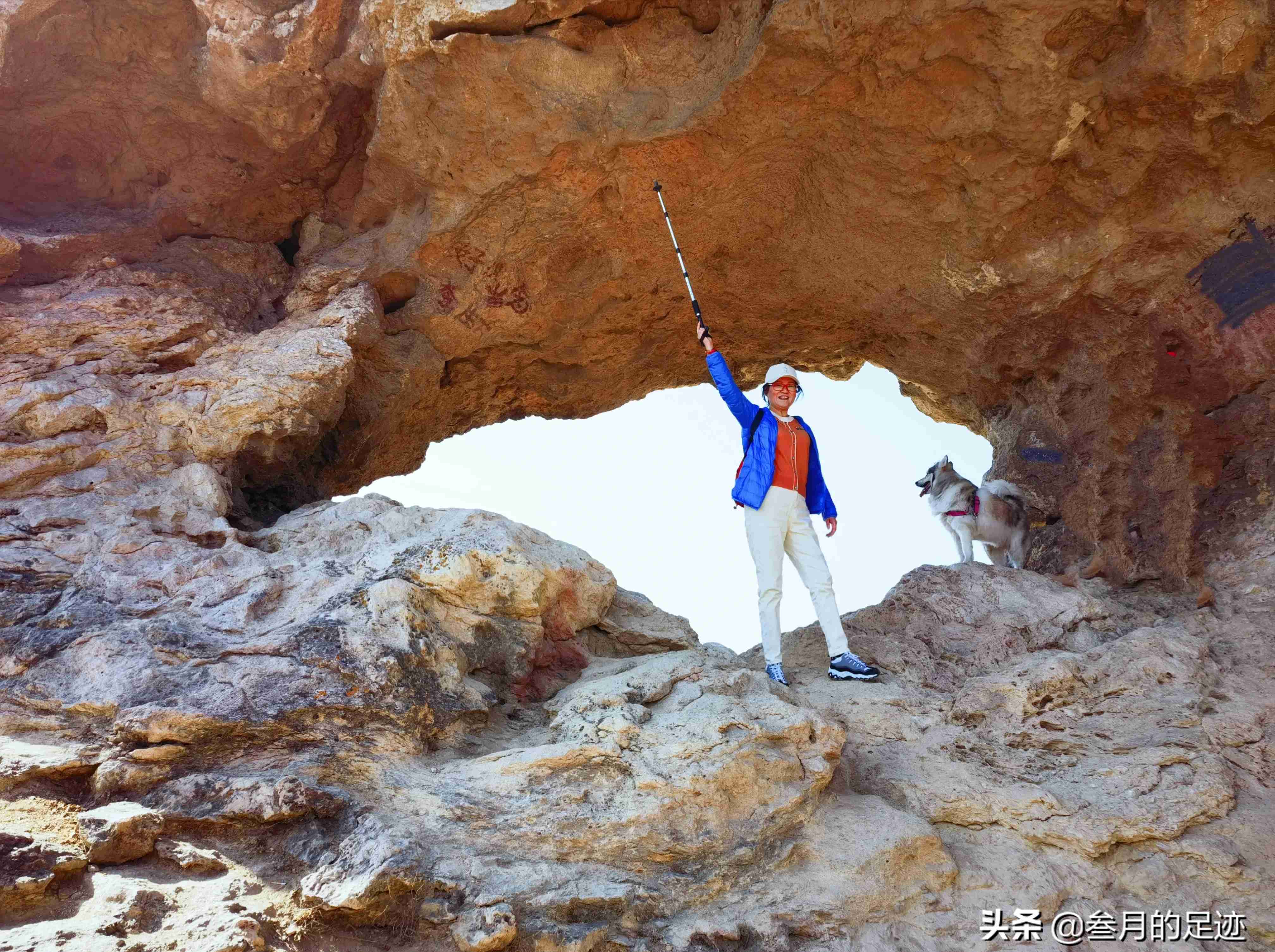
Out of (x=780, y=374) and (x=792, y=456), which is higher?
(x=780, y=374)

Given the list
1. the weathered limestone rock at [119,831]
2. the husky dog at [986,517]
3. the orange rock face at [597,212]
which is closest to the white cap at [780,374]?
the orange rock face at [597,212]

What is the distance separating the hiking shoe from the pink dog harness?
2170 mm

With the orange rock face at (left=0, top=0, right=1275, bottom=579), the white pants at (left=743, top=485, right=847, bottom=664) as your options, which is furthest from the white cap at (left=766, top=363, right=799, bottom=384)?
the orange rock face at (left=0, top=0, right=1275, bottom=579)

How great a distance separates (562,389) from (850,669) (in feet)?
10.9

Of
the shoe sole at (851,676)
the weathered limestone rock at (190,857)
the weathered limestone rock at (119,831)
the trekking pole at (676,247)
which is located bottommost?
the weathered limestone rock at (190,857)

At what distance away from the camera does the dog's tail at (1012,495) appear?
21.3ft

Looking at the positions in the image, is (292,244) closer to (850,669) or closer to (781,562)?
(781,562)

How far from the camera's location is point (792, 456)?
514 centimetres

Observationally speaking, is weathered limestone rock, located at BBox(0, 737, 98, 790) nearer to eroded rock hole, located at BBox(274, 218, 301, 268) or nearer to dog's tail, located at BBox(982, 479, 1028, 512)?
eroded rock hole, located at BBox(274, 218, 301, 268)

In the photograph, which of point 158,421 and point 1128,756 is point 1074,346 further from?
point 158,421

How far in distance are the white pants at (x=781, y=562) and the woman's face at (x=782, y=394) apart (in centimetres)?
50

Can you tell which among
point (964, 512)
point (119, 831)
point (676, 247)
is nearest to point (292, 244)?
point (676, 247)

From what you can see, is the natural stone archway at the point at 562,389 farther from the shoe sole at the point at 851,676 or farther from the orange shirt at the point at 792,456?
the orange shirt at the point at 792,456

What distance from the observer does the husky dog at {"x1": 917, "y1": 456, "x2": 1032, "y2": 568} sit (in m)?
6.51
